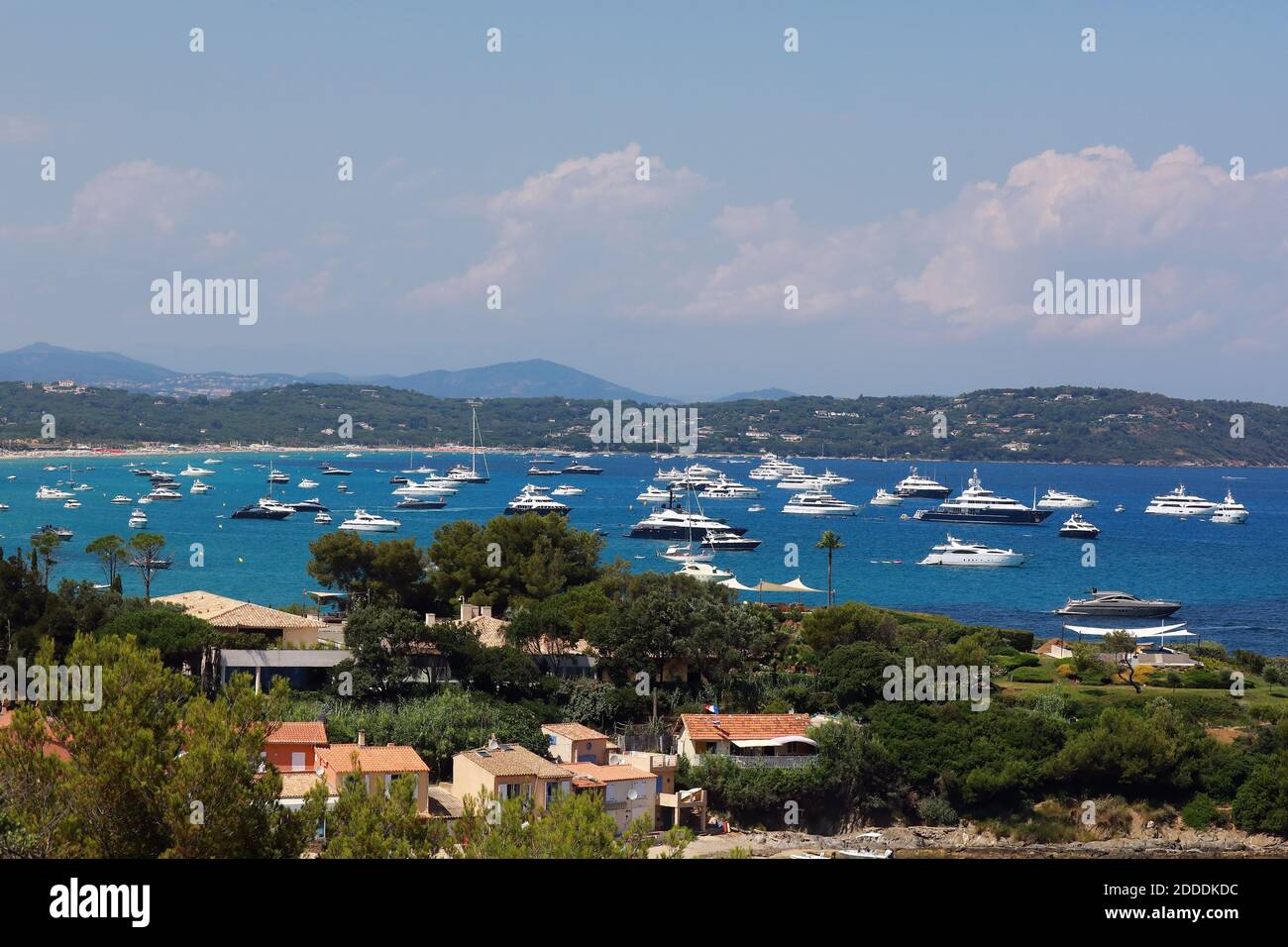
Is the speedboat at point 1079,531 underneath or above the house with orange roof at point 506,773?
underneath

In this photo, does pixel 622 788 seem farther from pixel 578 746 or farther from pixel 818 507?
pixel 818 507

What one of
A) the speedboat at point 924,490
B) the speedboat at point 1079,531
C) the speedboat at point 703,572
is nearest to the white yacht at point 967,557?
the speedboat at point 703,572

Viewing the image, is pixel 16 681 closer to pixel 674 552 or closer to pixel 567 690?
pixel 567 690

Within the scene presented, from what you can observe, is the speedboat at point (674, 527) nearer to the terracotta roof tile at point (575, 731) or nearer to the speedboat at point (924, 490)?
the speedboat at point (924, 490)

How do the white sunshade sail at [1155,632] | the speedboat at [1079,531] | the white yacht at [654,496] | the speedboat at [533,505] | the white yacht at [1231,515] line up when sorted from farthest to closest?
the white yacht at [654,496]
the white yacht at [1231,515]
the speedboat at [533,505]
the speedboat at [1079,531]
the white sunshade sail at [1155,632]

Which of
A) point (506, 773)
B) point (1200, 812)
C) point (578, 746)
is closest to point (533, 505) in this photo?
point (578, 746)

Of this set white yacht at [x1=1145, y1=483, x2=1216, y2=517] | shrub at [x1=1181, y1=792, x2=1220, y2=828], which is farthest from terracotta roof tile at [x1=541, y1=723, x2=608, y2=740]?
white yacht at [x1=1145, y1=483, x2=1216, y2=517]

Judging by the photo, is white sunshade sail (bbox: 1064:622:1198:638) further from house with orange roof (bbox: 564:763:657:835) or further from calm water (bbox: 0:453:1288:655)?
house with orange roof (bbox: 564:763:657:835)
